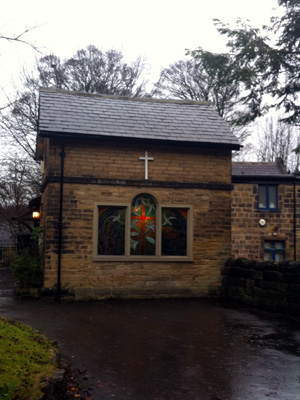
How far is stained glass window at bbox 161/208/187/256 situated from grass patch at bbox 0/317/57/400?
24.1 ft

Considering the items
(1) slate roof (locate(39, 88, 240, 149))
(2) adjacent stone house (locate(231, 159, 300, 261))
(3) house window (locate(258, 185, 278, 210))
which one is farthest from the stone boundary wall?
(3) house window (locate(258, 185, 278, 210))

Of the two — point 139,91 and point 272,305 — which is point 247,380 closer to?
point 272,305

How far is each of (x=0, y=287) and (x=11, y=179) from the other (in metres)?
12.8

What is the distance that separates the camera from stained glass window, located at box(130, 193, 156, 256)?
13.0 m

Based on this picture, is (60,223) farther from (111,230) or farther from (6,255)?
(6,255)

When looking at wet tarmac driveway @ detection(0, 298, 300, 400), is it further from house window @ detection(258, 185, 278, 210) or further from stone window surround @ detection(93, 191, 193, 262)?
house window @ detection(258, 185, 278, 210)

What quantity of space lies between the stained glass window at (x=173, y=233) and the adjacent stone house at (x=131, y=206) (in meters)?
0.03


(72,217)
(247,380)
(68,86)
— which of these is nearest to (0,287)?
(72,217)

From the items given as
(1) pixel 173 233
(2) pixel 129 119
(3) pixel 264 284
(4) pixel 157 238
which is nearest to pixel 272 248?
(1) pixel 173 233

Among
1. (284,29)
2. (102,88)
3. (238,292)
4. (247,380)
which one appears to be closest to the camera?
(247,380)

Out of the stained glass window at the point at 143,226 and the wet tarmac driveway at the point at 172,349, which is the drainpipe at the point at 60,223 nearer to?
the wet tarmac driveway at the point at 172,349

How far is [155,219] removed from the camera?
1316 centimetres

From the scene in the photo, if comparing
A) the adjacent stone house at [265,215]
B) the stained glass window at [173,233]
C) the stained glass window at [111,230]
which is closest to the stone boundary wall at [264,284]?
the stained glass window at [173,233]

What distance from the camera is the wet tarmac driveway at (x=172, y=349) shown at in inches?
207
